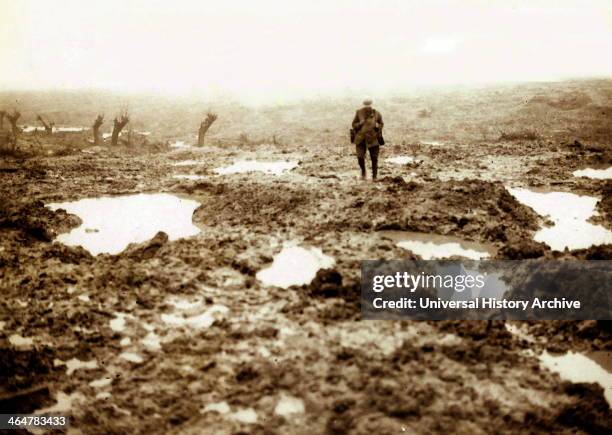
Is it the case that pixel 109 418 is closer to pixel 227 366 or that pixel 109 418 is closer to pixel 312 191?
pixel 227 366

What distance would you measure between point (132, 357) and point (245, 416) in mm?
1329

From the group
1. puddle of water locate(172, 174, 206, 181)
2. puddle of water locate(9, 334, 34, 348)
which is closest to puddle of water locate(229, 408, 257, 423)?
puddle of water locate(9, 334, 34, 348)

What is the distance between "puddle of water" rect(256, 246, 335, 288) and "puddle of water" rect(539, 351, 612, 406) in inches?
103

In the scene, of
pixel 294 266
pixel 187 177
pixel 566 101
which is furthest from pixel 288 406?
pixel 566 101

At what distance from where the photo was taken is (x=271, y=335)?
13.5ft

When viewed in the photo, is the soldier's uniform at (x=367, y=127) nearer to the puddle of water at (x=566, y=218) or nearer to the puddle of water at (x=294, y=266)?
the puddle of water at (x=566, y=218)

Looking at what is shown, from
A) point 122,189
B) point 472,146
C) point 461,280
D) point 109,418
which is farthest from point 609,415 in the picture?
point 472,146

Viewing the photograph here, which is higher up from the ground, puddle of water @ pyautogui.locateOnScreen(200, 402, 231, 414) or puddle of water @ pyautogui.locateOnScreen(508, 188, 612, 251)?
puddle of water @ pyautogui.locateOnScreen(508, 188, 612, 251)

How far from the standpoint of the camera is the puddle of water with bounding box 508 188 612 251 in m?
6.39

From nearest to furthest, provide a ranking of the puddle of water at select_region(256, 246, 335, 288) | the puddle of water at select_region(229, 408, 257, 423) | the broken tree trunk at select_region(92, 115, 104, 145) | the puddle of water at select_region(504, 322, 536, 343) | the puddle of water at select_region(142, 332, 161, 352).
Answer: the puddle of water at select_region(229, 408, 257, 423) → the puddle of water at select_region(142, 332, 161, 352) → the puddle of water at select_region(504, 322, 536, 343) → the puddle of water at select_region(256, 246, 335, 288) → the broken tree trunk at select_region(92, 115, 104, 145)

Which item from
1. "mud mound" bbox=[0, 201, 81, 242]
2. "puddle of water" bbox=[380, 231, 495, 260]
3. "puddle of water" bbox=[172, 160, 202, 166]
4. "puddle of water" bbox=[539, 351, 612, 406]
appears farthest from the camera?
"puddle of water" bbox=[172, 160, 202, 166]

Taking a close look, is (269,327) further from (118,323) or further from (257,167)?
(257,167)

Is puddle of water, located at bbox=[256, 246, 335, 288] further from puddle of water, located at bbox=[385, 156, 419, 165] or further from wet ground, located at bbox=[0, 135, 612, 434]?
puddle of water, located at bbox=[385, 156, 419, 165]

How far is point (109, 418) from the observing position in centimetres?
321
